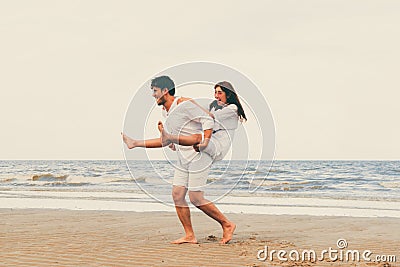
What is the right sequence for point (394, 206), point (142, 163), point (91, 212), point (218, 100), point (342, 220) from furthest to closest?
point (394, 206) → point (91, 212) → point (342, 220) → point (218, 100) → point (142, 163)

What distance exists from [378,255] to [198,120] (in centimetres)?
241

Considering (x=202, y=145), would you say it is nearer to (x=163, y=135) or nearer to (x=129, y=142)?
(x=163, y=135)

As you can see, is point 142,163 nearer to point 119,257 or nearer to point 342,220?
point 119,257

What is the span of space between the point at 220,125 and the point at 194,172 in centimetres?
62

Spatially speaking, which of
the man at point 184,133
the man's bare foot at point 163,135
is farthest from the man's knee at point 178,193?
the man's bare foot at point 163,135

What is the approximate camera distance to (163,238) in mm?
7242

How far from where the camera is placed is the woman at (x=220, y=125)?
19.3ft

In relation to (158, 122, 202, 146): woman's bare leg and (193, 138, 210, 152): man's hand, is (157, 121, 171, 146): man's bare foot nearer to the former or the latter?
(158, 122, 202, 146): woman's bare leg

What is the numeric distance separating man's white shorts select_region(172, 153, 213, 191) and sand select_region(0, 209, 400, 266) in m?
0.72

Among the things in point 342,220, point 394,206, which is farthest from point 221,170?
point 394,206

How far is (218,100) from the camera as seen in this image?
20.0 ft

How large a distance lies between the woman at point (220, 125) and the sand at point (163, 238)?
3.68 ft

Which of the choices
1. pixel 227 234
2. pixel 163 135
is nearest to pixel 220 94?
pixel 163 135

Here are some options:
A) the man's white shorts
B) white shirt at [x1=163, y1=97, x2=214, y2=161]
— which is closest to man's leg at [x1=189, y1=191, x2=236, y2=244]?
the man's white shorts
